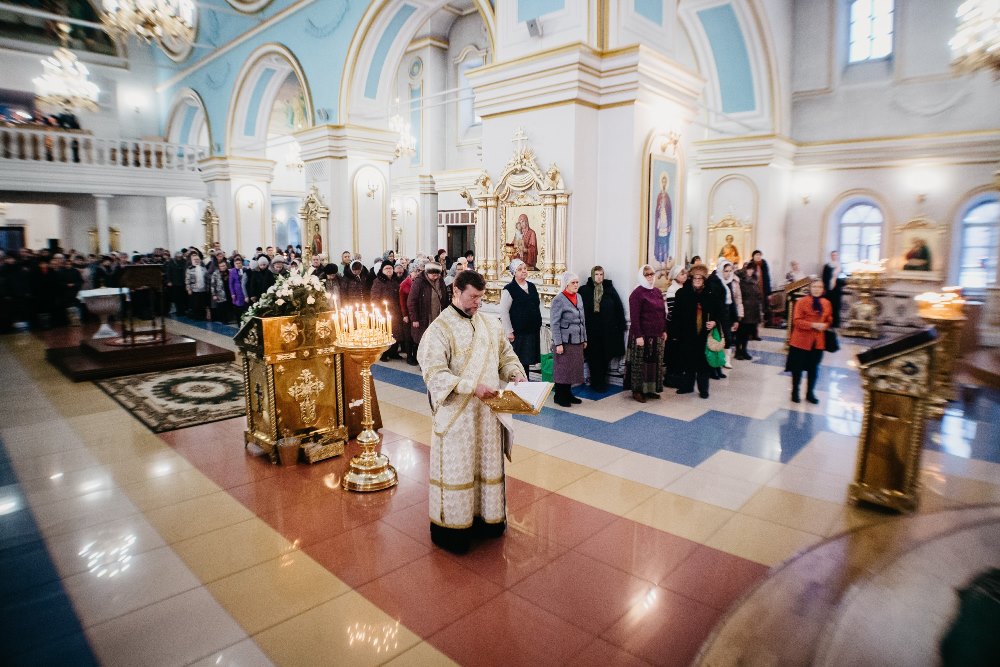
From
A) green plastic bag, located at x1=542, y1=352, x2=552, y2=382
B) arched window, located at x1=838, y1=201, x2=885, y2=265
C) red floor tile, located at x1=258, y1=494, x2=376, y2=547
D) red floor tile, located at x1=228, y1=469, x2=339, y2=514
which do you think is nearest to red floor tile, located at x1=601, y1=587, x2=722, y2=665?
red floor tile, located at x1=258, y1=494, x2=376, y2=547

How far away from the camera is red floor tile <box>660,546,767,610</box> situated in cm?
304

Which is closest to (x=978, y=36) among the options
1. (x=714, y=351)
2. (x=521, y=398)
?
(x=714, y=351)

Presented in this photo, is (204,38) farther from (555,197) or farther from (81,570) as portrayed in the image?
(81,570)

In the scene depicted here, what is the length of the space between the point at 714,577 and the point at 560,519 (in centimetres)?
106

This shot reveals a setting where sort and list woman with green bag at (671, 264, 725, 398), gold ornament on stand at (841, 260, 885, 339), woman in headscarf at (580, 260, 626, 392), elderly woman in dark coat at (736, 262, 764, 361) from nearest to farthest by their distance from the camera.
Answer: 1. woman with green bag at (671, 264, 725, 398)
2. woman in headscarf at (580, 260, 626, 392)
3. elderly woman in dark coat at (736, 262, 764, 361)
4. gold ornament on stand at (841, 260, 885, 339)

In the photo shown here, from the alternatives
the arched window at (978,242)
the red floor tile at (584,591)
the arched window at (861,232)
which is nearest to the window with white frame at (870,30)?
the arched window at (861,232)

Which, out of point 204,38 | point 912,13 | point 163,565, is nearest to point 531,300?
point 163,565

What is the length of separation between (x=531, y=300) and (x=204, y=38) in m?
15.7

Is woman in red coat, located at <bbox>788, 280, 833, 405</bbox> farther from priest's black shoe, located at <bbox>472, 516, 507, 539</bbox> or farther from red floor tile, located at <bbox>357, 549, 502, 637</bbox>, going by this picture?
red floor tile, located at <bbox>357, 549, 502, 637</bbox>

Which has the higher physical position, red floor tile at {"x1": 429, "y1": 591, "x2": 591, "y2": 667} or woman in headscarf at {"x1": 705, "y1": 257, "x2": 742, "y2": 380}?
woman in headscarf at {"x1": 705, "y1": 257, "x2": 742, "y2": 380}

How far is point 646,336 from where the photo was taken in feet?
22.5

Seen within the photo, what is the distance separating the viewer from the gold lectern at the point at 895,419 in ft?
12.8

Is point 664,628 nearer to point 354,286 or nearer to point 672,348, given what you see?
point 672,348

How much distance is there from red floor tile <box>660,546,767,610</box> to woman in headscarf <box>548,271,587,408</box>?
3212mm
